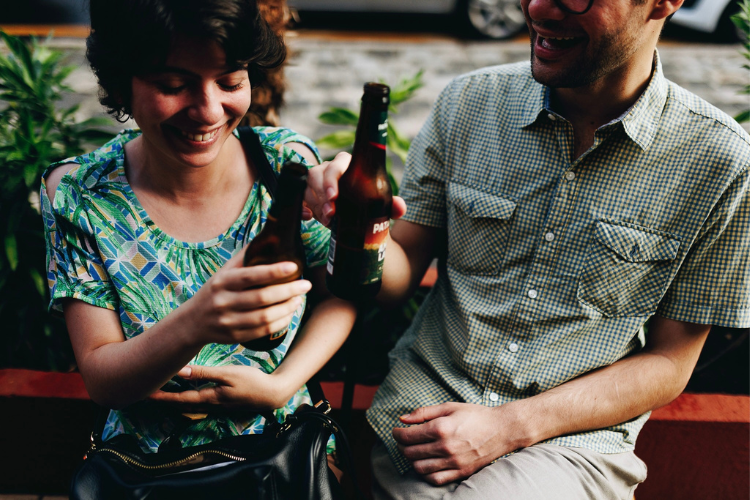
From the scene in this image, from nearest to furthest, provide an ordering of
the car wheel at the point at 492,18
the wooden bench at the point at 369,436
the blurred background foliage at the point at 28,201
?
1. the wooden bench at the point at 369,436
2. the blurred background foliage at the point at 28,201
3. the car wheel at the point at 492,18

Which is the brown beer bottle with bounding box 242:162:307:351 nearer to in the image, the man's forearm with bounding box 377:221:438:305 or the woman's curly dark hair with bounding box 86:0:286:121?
the woman's curly dark hair with bounding box 86:0:286:121

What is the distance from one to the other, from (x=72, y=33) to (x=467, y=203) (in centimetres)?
758

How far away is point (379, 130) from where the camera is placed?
146cm

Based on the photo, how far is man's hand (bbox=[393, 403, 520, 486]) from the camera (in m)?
1.74

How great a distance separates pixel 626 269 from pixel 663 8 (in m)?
0.79

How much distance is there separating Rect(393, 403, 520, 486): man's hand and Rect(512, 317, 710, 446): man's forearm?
6 centimetres

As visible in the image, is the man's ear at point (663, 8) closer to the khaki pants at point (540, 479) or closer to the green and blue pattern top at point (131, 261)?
the green and blue pattern top at point (131, 261)

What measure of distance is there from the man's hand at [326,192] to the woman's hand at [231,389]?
477 millimetres

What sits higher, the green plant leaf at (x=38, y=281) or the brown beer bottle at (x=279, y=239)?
the brown beer bottle at (x=279, y=239)

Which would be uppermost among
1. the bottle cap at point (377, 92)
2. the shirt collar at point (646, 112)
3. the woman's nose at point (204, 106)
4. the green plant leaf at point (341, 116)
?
the bottle cap at point (377, 92)

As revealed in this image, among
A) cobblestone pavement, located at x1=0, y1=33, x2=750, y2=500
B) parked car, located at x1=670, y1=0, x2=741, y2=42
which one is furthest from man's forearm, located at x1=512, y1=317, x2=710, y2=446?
parked car, located at x1=670, y1=0, x2=741, y2=42

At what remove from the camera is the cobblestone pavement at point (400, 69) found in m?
6.04

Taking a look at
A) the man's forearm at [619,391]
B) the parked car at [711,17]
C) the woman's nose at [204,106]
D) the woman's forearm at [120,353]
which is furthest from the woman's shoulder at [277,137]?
the parked car at [711,17]

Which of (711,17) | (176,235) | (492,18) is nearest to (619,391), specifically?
(176,235)
